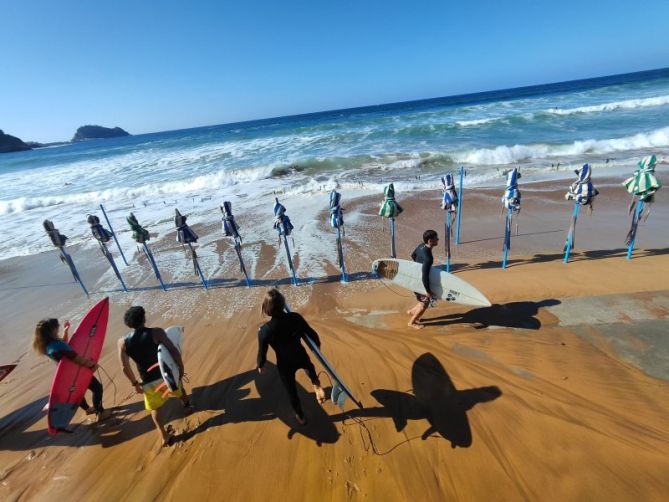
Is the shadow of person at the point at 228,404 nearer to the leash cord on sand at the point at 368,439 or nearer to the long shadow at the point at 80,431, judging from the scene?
the long shadow at the point at 80,431

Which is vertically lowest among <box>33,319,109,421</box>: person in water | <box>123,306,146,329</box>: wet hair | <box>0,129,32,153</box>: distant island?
<box>33,319,109,421</box>: person in water

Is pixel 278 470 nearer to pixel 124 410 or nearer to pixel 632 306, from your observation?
pixel 124 410

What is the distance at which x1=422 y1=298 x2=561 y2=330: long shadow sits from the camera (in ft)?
19.1

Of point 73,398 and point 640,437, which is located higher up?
point 73,398

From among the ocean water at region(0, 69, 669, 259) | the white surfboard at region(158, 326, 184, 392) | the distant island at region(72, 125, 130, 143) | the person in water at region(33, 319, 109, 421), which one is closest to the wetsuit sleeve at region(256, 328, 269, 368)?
the white surfboard at region(158, 326, 184, 392)

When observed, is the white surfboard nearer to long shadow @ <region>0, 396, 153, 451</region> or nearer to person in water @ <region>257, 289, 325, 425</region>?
person in water @ <region>257, 289, 325, 425</region>

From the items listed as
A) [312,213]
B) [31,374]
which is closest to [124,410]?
[31,374]

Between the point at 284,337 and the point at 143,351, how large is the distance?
6.01 ft

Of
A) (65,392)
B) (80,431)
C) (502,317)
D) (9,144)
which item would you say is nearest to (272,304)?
(65,392)

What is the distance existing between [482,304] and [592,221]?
7.93 meters

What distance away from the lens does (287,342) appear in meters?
3.76

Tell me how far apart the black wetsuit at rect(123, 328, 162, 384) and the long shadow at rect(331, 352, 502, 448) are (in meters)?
2.48

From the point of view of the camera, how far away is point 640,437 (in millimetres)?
3518

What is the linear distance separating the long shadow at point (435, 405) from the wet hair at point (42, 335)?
3900 mm
